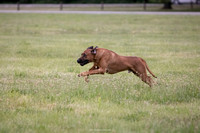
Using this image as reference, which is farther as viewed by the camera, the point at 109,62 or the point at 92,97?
the point at 109,62

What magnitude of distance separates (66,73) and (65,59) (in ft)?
9.61

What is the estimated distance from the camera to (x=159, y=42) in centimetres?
1900

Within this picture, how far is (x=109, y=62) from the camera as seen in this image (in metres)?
8.73

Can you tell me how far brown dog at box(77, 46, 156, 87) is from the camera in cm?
868

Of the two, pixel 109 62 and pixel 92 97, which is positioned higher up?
pixel 109 62

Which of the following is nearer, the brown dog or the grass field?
the grass field

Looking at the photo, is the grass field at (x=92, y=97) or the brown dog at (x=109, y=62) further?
the brown dog at (x=109, y=62)

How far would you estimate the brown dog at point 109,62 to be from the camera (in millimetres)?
8677

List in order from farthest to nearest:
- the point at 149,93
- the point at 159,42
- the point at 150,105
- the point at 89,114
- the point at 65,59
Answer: the point at 159,42, the point at 65,59, the point at 149,93, the point at 150,105, the point at 89,114

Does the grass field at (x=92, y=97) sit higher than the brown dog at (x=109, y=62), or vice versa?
the brown dog at (x=109, y=62)

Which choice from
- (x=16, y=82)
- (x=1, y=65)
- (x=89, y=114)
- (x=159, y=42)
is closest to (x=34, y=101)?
(x=89, y=114)

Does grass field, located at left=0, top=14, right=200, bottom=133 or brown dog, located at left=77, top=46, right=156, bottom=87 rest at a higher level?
brown dog, located at left=77, top=46, right=156, bottom=87

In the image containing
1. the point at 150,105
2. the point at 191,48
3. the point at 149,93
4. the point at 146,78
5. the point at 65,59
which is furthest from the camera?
the point at 191,48

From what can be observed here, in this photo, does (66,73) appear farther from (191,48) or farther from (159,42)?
(159,42)
